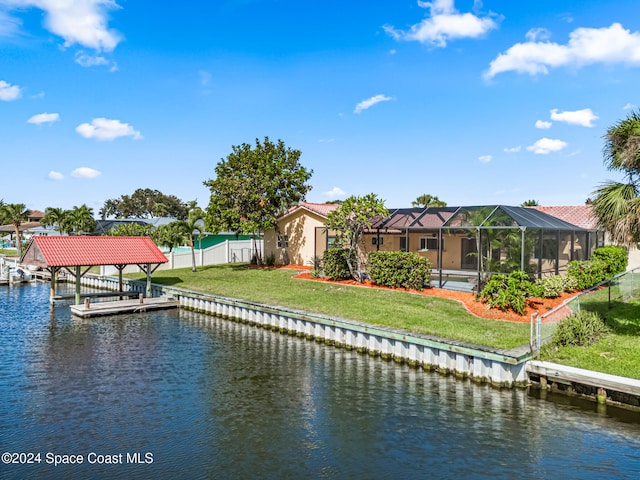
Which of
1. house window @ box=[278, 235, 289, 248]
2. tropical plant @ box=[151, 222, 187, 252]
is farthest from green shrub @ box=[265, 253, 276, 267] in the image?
tropical plant @ box=[151, 222, 187, 252]

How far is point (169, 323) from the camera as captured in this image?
2419cm

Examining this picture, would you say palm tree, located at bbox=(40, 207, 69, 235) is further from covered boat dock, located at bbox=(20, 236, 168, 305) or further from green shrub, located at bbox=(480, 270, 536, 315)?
green shrub, located at bbox=(480, 270, 536, 315)

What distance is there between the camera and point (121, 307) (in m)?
26.6

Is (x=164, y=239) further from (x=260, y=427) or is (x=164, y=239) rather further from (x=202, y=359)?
(x=260, y=427)

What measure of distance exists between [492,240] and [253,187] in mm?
18319

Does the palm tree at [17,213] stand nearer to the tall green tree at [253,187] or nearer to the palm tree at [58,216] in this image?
the palm tree at [58,216]

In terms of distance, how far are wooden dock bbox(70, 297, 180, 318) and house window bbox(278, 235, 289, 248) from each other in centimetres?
1126

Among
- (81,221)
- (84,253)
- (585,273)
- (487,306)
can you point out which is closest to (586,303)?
(585,273)

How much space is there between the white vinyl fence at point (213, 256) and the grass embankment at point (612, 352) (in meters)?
28.3

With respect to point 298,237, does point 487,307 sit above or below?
below

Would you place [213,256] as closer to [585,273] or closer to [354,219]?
[354,219]

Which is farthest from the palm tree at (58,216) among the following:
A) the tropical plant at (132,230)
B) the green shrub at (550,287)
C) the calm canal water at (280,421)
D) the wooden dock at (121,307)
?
the green shrub at (550,287)

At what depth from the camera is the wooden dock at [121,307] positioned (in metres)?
25.5

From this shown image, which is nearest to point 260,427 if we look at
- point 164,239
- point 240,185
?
point 240,185
